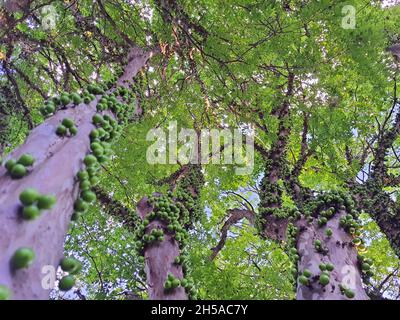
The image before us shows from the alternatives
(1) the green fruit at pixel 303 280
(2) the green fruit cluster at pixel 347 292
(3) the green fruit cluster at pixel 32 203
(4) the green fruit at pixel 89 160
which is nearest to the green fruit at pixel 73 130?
(4) the green fruit at pixel 89 160

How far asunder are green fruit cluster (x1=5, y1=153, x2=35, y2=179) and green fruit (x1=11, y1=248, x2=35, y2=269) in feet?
2.16

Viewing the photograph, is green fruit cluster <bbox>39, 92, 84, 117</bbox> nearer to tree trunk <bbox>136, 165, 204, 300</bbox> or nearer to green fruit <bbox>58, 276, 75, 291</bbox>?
tree trunk <bbox>136, 165, 204, 300</bbox>

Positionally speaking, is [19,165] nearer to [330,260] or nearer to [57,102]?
[57,102]

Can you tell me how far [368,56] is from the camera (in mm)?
5184

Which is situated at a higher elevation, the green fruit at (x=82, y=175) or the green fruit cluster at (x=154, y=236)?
the green fruit at (x=82, y=175)

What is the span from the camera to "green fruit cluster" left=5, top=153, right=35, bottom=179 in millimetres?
2311

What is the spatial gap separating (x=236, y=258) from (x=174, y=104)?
4811mm

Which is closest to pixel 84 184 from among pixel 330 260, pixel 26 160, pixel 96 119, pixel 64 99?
pixel 26 160

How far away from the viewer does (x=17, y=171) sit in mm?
2305

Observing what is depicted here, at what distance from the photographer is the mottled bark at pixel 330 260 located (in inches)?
127

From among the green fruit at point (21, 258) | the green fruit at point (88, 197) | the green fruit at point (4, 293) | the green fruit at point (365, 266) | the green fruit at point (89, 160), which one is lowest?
the green fruit at point (4, 293)

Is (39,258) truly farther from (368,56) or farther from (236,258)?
(236,258)

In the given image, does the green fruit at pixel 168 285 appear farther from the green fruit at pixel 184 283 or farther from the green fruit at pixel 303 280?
the green fruit at pixel 303 280

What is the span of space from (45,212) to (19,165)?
0.40m
